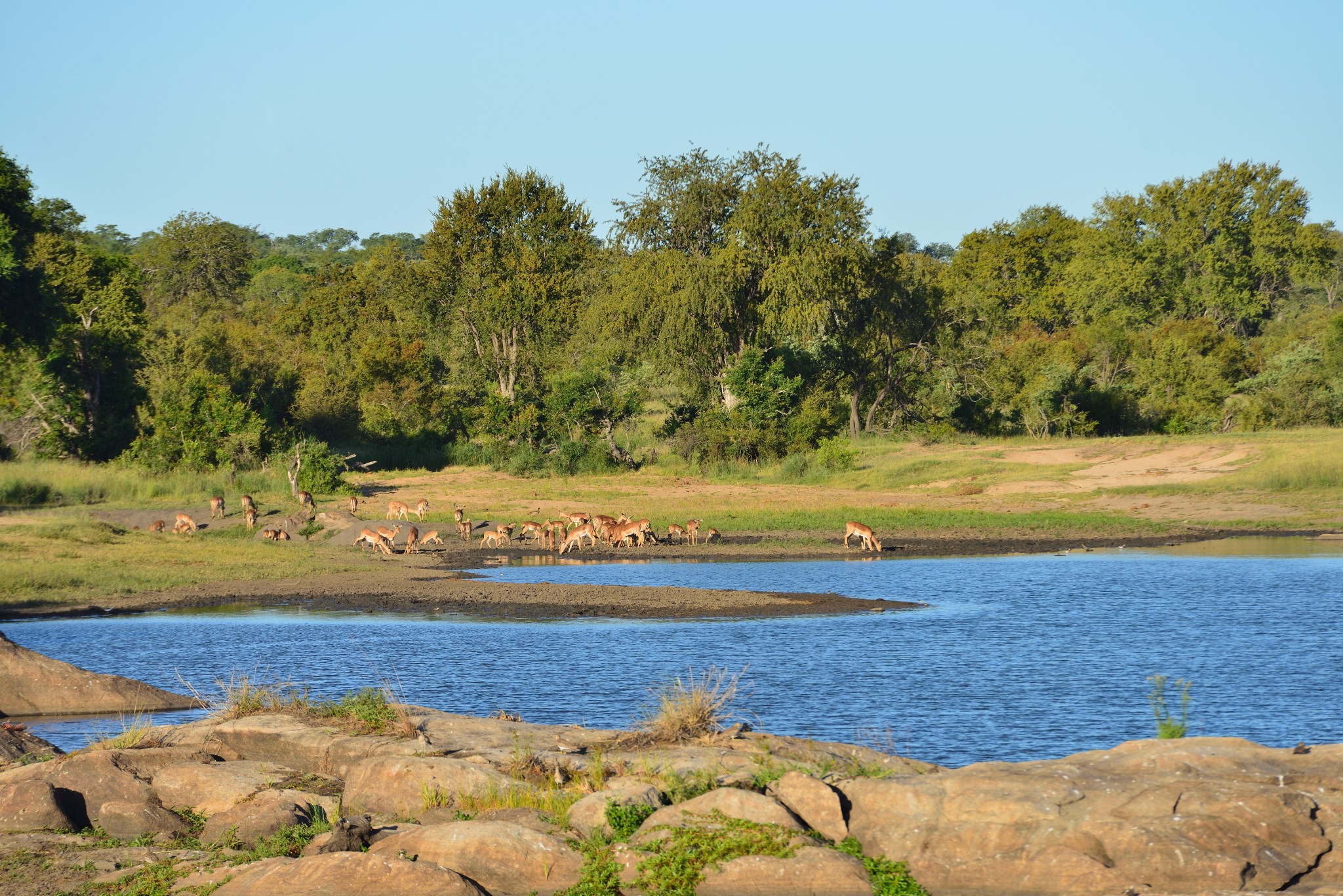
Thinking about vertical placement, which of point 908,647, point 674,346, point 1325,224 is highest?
point 1325,224

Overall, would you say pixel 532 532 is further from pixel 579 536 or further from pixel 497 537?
pixel 579 536

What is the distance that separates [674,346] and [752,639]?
1275 inches

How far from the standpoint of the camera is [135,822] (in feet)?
32.6

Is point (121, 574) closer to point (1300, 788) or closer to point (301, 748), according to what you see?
point (301, 748)

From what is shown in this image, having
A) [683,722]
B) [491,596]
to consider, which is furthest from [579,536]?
[683,722]

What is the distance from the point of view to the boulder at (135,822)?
9.91 meters

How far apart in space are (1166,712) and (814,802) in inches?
224

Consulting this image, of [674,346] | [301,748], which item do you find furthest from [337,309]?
[301,748]

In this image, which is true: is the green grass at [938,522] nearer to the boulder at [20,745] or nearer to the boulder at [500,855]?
the boulder at [20,745]

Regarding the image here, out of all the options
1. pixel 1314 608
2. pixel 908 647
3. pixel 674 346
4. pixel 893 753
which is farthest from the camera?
pixel 674 346

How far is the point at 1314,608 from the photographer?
76.0ft

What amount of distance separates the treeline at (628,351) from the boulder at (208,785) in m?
29.4

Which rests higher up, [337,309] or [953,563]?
[337,309]

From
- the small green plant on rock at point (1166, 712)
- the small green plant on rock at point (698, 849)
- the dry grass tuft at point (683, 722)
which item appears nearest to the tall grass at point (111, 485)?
the small green plant on rock at point (1166, 712)
